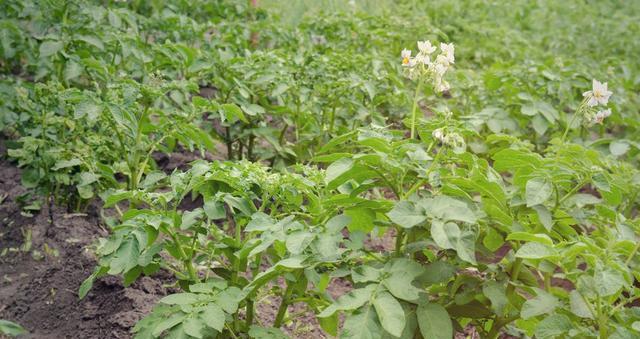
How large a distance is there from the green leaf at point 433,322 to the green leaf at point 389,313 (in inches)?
6.1

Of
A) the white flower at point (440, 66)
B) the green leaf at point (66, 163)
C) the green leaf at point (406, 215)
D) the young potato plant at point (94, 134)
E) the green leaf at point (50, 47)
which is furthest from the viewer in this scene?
the green leaf at point (50, 47)

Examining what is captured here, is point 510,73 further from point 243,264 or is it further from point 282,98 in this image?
point 243,264

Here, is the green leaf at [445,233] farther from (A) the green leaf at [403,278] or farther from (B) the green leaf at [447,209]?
(A) the green leaf at [403,278]

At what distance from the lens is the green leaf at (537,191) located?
1882 millimetres

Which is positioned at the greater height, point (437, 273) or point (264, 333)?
point (437, 273)

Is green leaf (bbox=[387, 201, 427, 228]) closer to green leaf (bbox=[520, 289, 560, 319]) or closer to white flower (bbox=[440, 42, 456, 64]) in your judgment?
green leaf (bbox=[520, 289, 560, 319])

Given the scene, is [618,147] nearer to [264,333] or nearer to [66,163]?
[264,333]

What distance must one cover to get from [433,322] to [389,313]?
20 centimetres

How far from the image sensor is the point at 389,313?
5.34 feet

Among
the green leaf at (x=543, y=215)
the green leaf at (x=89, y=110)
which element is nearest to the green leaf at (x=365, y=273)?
the green leaf at (x=543, y=215)

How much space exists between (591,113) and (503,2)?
6.01 m

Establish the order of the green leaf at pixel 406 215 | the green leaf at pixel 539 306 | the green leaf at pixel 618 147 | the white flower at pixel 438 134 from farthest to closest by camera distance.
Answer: the green leaf at pixel 618 147 → the white flower at pixel 438 134 → the green leaf at pixel 539 306 → the green leaf at pixel 406 215

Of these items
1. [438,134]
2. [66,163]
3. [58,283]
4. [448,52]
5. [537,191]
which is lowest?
[58,283]

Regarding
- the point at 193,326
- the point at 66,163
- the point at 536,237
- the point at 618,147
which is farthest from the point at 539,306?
the point at 618,147
